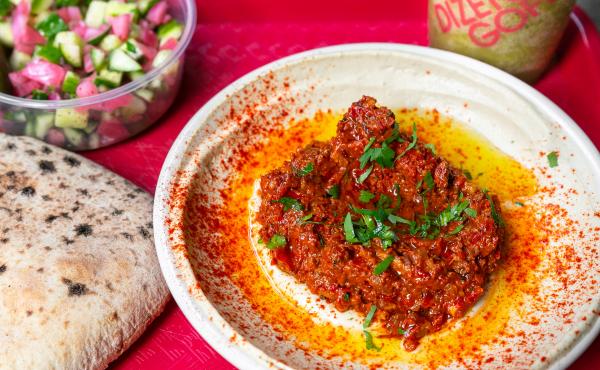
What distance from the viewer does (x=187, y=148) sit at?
3.20 m

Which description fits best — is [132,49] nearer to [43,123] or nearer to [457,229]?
[43,123]

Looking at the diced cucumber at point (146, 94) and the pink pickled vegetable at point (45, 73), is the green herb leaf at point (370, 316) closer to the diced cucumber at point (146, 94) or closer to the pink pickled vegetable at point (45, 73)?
the diced cucumber at point (146, 94)

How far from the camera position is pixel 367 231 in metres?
2.82

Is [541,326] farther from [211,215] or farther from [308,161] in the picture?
[211,215]

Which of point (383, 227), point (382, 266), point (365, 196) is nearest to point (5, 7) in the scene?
point (365, 196)

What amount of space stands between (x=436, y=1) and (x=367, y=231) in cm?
155

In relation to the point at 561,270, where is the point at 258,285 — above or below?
below

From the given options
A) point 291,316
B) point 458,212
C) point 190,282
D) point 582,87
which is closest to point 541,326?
point 458,212

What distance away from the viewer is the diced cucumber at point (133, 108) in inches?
138

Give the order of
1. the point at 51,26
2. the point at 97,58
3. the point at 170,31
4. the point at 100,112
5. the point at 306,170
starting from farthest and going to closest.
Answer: the point at 170,31
the point at 51,26
the point at 97,58
the point at 100,112
the point at 306,170

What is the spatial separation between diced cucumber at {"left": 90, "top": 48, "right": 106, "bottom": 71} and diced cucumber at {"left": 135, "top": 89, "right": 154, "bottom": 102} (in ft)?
0.86

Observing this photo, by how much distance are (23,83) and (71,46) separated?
319 millimetres

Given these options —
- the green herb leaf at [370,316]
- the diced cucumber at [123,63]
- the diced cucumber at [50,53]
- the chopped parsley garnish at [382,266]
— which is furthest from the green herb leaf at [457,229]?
the diced cucumber at [50,53]

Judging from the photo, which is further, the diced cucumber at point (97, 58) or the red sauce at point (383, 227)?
the diced cucumber at point (97, 58)
